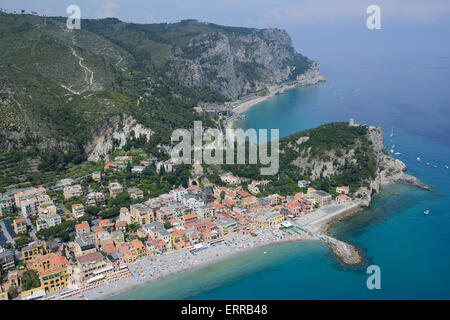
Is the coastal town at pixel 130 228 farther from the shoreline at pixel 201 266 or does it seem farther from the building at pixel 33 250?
the shoreline at pixel 201 266

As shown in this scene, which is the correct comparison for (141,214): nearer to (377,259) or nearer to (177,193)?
(177,193)

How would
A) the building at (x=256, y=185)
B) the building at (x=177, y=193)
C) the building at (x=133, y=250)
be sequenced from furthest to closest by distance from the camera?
the building at (x=256, y=185)
the building at (x=177, y=193)
the building at (x=133, y=250)

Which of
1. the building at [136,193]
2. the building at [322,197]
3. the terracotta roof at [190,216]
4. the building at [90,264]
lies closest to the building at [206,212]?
the terracotta roof at [190,216]

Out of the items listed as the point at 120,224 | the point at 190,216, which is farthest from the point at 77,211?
the point at 190,216

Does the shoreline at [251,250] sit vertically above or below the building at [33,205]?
below

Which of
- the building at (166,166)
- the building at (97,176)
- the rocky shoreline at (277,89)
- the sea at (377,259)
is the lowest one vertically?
the sea at (377,259)

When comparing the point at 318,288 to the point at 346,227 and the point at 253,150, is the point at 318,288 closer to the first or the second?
the point at 346,227

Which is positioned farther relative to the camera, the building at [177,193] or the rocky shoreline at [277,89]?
the rocky shoreline at [277,89]

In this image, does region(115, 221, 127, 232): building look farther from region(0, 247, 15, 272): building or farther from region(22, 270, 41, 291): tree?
region(0, 247, 15, 272): building
